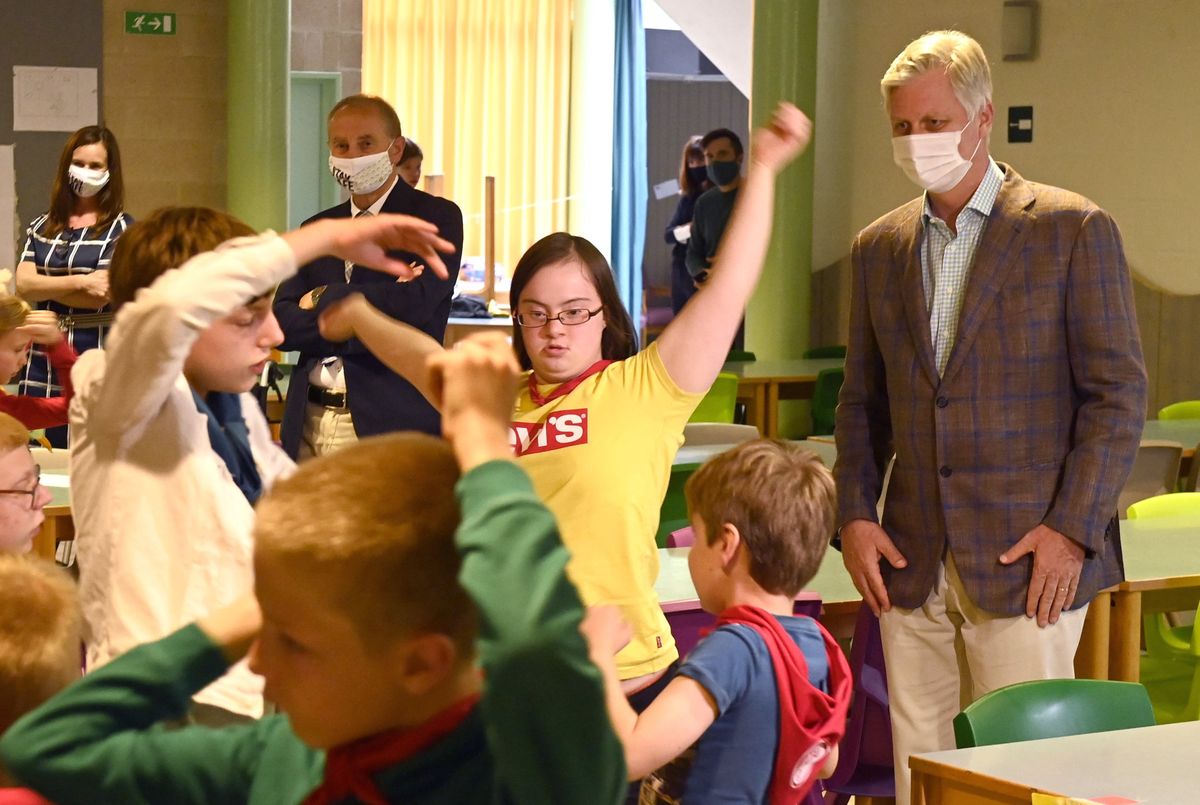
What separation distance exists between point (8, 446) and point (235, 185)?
7.02 m

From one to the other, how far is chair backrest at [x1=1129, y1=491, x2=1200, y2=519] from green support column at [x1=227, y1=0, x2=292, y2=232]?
5886mm

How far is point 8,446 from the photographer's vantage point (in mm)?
2348

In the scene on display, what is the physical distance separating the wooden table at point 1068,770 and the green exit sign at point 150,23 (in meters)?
8.20

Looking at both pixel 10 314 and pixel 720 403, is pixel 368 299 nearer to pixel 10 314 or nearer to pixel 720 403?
pixel 10 314

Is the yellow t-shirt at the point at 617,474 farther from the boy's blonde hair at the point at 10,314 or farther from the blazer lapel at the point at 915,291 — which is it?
the boy's blonde hair at the point at 10,314

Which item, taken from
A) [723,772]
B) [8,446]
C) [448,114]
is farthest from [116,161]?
[448,114]

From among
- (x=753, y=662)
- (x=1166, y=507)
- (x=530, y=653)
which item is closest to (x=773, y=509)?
(x=753, y=662)

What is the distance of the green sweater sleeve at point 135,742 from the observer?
1.05 meters

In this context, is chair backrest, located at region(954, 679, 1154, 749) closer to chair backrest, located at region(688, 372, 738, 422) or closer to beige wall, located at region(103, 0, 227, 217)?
chair backrest, located at region(688, 372, 738, 422)

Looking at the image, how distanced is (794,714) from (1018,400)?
930 mm

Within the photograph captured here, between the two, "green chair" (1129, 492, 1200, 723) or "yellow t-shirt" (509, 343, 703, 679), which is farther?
"green chair" (1129, 492, 1200, 723)

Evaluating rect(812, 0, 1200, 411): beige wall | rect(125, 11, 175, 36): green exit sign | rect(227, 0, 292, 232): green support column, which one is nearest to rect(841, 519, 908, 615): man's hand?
rect(812, 0, 1200, 411): beige wall

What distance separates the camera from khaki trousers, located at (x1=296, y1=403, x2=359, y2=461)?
3.85 meters

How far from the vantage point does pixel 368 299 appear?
3807mm
